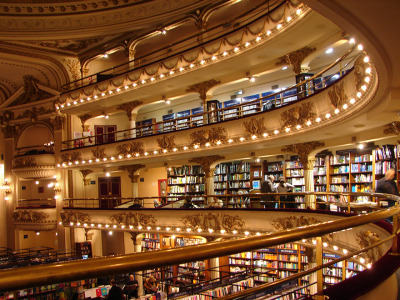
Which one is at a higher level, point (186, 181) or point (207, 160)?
point (207, 160)

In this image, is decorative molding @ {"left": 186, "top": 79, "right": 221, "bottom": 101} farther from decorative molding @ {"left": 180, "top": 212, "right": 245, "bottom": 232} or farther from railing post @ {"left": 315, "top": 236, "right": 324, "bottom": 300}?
railing post @ {"left": 315, "top": 236, "right": 324, "bottom": 300}

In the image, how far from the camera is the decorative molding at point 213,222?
12103 millimetres

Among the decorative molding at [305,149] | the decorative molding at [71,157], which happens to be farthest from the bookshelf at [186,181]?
the decorative molding at [305,149]

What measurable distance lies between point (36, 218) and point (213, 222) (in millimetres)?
12683

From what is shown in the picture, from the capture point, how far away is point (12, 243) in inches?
870

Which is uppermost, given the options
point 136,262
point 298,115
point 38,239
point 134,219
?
point 298,115

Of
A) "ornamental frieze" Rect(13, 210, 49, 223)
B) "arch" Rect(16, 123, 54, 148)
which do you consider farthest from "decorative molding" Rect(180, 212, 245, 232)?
"arch" Rect(16, 123, 54, 148)

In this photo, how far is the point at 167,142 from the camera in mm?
15367

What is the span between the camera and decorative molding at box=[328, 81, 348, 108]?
26.3ft

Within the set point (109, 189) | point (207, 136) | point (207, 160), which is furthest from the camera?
point (109, 189)

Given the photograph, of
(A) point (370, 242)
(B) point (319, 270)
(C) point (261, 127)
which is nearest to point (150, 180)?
(C) point (261, 127)

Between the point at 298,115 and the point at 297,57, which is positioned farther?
the point at 297,57

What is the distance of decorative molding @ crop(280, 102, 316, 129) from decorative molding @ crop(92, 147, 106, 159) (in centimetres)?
1035

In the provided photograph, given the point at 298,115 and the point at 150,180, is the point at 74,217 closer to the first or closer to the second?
the point at 150,180
